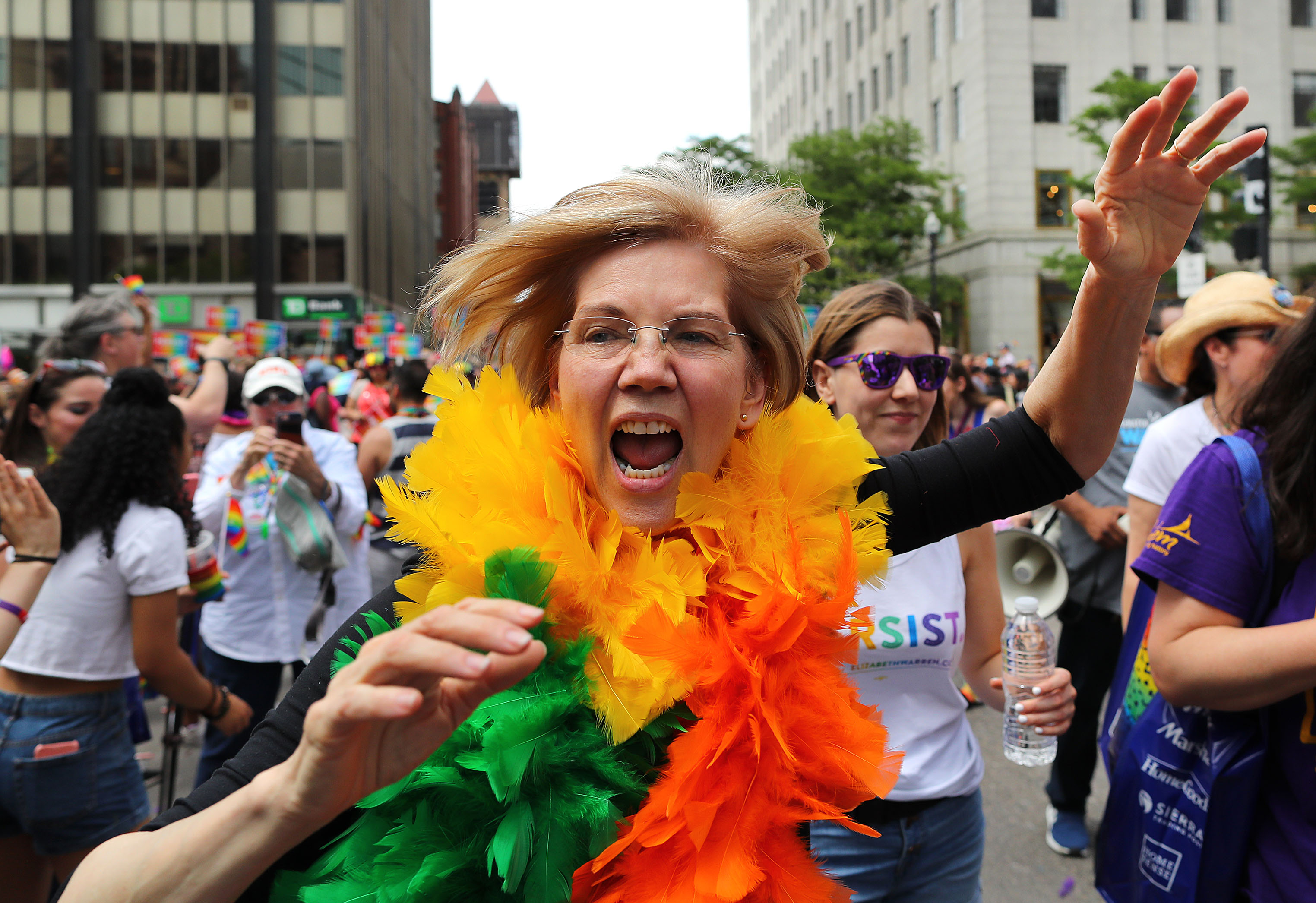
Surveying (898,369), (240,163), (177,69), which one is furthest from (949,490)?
(177,69)

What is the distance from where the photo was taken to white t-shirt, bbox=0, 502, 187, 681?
2.65m

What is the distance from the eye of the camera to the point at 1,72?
89.7 ft

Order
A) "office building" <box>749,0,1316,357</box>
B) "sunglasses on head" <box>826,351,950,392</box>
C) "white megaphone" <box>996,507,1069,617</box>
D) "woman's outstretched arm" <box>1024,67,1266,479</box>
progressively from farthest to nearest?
"office building" <box>749,0,1316,357</box>
"white megaphone" <box>996,507,1069,617</box>
"sunglasses on head" <box>826,351,950,392</box>
"woman's outstretched arm" <box>1024,67,1266,479</box>

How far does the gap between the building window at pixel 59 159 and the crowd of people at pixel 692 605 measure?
3098cm

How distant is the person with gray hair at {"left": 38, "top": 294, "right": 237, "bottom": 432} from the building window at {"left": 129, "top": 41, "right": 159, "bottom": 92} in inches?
1112

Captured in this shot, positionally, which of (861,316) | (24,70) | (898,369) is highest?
(24,70)

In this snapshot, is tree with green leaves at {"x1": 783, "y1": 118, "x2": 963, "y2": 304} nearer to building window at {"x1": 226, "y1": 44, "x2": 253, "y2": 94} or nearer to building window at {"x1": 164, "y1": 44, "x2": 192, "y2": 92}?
building window at {"x1": 226, "y1": 44, "x2": 253, "y2": 94}

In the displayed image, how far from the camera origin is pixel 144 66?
2791 cm

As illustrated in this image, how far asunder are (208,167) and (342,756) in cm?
3157

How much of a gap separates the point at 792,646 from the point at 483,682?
73cm

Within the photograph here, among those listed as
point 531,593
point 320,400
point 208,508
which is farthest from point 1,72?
point 531,593

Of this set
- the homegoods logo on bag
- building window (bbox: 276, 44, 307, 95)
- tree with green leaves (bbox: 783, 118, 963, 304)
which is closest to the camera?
the homegoods logo on bag

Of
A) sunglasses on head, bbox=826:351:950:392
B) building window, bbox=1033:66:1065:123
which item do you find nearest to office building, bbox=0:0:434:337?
building window, bbox=1033:66:1065:123

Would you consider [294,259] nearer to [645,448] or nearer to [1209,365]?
[1209,365]
